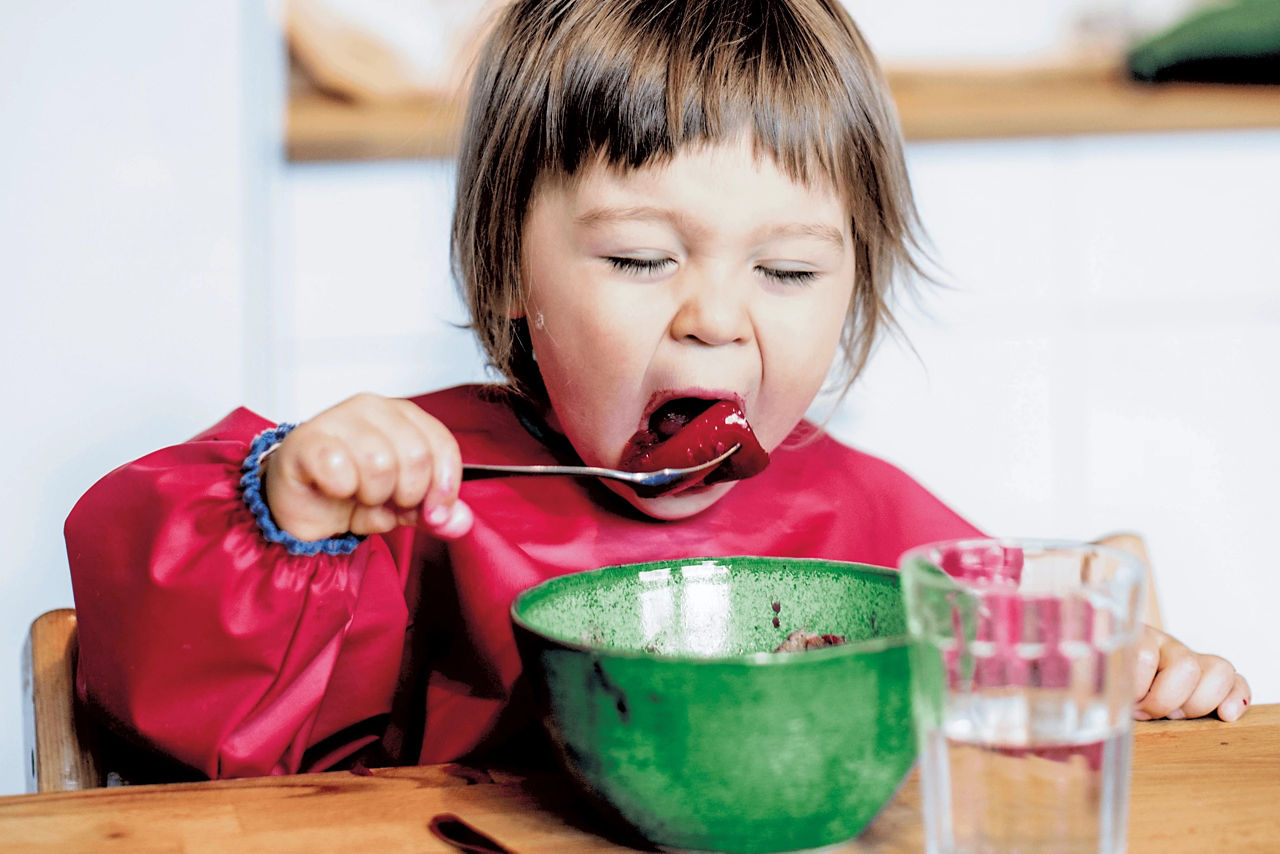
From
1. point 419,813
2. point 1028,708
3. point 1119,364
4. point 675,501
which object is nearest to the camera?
point 1028,708

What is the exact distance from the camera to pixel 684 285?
97 centimetres

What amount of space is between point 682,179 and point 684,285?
8cm

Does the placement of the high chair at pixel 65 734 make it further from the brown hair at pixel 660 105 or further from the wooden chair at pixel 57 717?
the brown hair at pixel 660 105

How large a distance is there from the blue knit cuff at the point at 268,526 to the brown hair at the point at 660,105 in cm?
34

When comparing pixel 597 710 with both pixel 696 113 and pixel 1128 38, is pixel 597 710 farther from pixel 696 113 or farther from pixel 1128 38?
pixel 1128 38

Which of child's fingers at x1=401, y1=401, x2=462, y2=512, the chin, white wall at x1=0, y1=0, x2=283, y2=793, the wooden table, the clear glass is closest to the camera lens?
the clear glass

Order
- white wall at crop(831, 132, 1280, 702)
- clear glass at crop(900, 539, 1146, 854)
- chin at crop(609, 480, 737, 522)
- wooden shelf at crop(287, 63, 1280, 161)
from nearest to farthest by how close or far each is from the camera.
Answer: clear glass at crop(900, 539, 1146, 854) < chin at crop(609, 480, 737, 522) < wooden shelf at crop(287, 63, 1280, 161) < white wall at crop(831, 132, 1280, 702)

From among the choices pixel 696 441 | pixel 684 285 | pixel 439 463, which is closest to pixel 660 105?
pixel 684 285

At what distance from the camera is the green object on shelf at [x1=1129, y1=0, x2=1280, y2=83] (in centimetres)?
237

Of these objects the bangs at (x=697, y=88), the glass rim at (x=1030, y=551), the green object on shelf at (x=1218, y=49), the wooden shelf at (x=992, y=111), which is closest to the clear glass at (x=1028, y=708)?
the glass rim at (x=1030, y=551)

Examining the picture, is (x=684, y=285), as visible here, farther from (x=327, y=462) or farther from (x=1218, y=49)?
(x=1218, y=49)

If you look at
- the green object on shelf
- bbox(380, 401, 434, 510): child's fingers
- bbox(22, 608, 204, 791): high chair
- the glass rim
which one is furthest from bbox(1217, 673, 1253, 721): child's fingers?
the green object on shelf

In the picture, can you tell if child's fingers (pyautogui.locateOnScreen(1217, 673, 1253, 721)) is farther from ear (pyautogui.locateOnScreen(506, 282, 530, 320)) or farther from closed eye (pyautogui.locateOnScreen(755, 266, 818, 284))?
ear (pyautogui.locateOnScreen(506, 282, 530, 320))

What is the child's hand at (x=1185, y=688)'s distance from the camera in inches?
32.1
